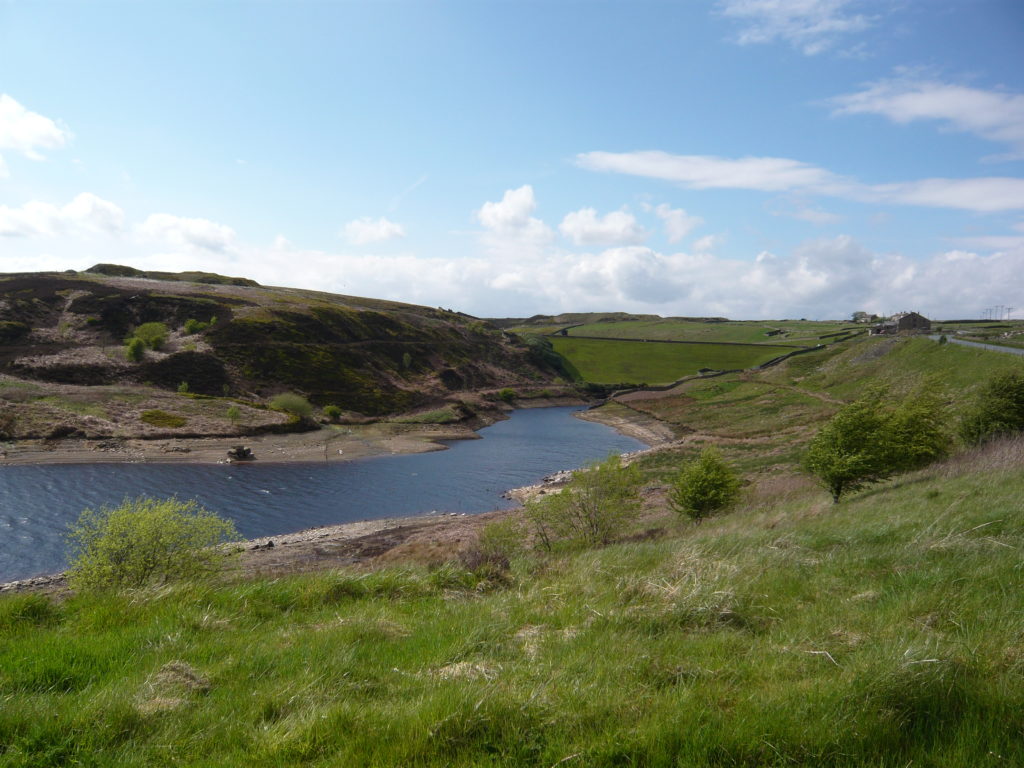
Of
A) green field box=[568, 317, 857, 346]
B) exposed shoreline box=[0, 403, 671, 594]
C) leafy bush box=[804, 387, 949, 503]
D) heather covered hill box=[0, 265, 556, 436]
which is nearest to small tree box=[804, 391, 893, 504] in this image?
leafy bush box=[804, 387, 949, 503]

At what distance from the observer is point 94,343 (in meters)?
80.1

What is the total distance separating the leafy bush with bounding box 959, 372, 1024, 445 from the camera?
2578 cm

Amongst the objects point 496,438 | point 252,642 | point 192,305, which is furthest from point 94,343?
point 252,642

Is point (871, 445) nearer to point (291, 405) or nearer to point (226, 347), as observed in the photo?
point (291, 405)

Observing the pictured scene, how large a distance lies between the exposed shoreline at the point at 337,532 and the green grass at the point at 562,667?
8.81 meters

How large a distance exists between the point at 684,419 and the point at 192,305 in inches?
3228

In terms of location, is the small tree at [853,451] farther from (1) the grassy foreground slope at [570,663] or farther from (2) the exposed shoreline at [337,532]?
(2) the exposed shoreline at [337,532]

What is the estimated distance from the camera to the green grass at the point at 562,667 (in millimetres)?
4430

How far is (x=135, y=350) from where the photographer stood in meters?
77.2

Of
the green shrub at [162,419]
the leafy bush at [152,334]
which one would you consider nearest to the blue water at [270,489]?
the green shrub at [162,419]

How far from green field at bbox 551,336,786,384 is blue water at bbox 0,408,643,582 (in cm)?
6713

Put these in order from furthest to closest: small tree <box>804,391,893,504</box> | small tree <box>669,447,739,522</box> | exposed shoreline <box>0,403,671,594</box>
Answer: exposed shoreline <box>0,403,671,594</box>
small tree <box>669,447,739,522</box>
small tree <box>804,391,893,504</box>

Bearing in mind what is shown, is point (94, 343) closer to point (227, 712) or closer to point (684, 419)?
point (684, 419)

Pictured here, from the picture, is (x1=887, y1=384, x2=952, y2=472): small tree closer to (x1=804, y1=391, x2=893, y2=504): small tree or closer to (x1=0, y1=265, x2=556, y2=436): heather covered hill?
(x1=804, y1=391, x2=893, y2=504): small tree
